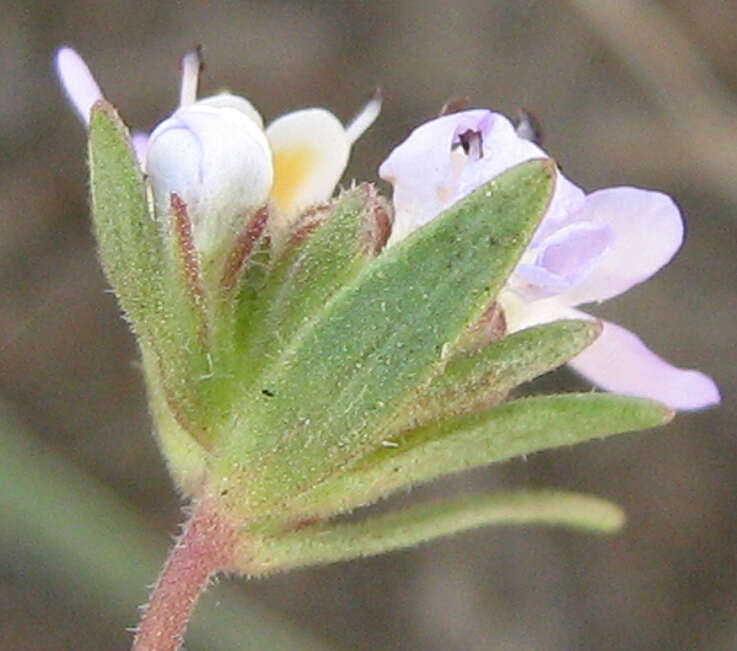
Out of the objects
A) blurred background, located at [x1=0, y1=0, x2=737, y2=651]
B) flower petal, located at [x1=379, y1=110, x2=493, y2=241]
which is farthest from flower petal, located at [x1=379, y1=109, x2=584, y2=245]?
blurred background, located at [x1=0, y1=0, x2=737, y2=651]

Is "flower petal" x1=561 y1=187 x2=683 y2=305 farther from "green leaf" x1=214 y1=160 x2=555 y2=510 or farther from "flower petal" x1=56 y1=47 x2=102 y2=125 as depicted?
"flower petal" x1=56 y1=47 x2=102 y2=125

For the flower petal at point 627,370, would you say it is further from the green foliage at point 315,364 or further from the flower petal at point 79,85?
the flower petal at point 79,85

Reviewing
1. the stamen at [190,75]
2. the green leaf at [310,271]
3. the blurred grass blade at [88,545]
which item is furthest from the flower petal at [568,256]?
the blurred grass blade at [88,545]

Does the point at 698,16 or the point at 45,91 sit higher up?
the point at 45,91

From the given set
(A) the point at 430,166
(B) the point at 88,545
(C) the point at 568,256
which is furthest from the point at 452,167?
(B) the point at 88,545

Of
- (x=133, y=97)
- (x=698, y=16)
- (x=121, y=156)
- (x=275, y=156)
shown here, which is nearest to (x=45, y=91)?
(x=133, y=97)

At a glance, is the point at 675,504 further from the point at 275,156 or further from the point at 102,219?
the point at 102,219
